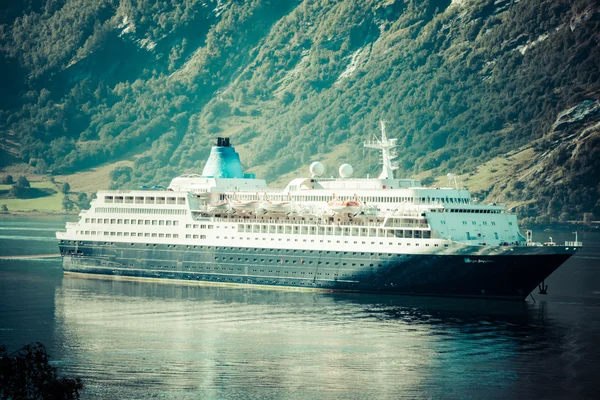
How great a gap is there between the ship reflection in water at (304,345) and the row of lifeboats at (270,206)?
563cm

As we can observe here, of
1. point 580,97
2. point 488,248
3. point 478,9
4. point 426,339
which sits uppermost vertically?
point 478,9

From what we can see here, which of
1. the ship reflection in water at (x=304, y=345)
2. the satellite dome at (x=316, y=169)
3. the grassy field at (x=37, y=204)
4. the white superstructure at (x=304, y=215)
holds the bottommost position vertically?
the ship reflection in water at (x=304, y=345)

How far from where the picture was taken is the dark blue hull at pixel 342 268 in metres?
60.3

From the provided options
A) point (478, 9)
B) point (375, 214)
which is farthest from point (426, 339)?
point (478, 9)

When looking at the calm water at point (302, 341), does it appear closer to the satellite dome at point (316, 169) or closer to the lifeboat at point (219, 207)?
the lifeboat at point (219, 207)

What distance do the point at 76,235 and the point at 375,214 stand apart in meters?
23.5

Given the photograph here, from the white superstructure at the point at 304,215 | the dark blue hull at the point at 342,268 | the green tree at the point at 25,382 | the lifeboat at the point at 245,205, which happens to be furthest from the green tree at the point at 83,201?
the green tree at the point at 25,382

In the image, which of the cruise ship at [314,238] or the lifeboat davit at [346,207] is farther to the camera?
the lifeboat davit at [346,207]

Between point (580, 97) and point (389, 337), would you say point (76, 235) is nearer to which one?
point (389, 337)

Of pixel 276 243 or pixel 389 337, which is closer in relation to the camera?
pixel 389 337

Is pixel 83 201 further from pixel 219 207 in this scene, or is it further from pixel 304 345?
pixel 304 345

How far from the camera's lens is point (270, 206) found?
225 feet

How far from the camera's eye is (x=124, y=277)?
2891 inches

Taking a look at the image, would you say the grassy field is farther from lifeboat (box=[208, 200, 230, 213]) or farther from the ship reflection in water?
the ship reflection in water
